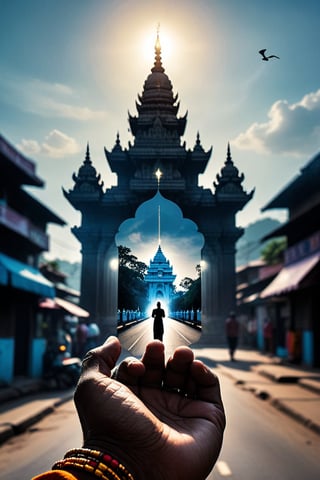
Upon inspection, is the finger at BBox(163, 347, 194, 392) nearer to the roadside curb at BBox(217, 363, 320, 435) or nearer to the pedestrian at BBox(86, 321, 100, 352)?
the pedestrian at BBox(86, 321, 100, 352)

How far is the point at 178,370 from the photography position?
191 cm

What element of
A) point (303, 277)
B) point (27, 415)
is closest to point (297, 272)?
point (303, 277)

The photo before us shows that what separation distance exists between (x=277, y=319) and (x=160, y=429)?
86.4 ft

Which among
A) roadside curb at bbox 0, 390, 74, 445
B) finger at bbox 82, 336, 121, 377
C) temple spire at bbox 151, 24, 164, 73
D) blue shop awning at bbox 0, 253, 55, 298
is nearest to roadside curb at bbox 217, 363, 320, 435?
roadside curb at bbox 0, 390, 74, 445

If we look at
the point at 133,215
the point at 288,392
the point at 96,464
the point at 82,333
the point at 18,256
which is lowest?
the point at 288,392

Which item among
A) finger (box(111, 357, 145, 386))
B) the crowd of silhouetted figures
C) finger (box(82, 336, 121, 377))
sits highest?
the crowd of silhouetted figures

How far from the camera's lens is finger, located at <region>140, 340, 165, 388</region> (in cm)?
185

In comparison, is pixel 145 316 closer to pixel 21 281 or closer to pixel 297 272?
pixel 21 281

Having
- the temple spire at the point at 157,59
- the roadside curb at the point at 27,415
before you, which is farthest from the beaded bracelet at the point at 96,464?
the roadside curb at the point at 27,415

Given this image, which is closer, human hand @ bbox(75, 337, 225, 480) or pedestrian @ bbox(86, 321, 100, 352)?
human hand @ bbox(75, 337, 225, 480)

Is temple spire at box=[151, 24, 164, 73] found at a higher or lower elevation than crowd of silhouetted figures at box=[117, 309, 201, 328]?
higher

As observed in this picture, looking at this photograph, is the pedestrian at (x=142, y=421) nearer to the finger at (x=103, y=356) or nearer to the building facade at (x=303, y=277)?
the finger at (x=103, y=356)

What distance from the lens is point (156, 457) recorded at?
1.74 meters

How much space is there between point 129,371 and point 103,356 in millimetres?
105
